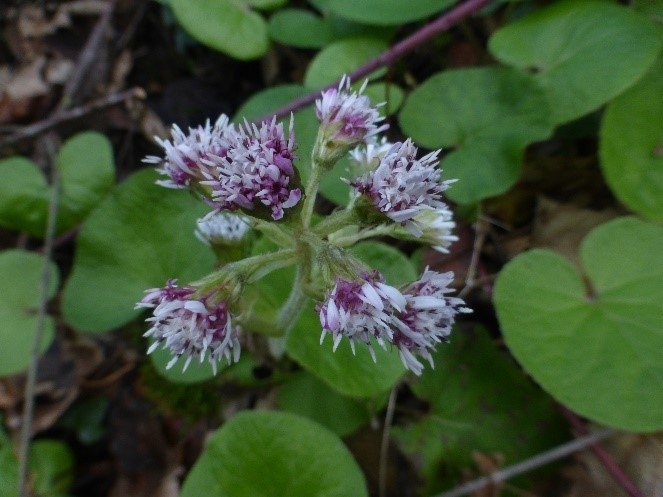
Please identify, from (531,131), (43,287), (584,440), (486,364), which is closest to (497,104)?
(531,131)

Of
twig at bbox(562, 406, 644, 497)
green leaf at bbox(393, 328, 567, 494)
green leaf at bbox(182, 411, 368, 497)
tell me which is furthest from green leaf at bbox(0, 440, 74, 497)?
twig at bbox(562, 406, 644, 497)

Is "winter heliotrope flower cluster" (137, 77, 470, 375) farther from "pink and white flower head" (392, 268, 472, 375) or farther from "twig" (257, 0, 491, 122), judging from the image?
"twig" (257, 0, 491, 122)

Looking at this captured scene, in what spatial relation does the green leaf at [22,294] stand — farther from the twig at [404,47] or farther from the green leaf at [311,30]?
the green leaf at [311,30]

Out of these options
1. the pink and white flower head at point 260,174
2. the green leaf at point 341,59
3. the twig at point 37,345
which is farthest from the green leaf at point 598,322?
the twig at point 37,345

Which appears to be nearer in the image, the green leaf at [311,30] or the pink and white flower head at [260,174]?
the pink and white flower head at [260,174]

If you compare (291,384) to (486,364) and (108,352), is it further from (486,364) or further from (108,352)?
(108,352)

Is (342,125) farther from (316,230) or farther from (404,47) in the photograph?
(404,47)
